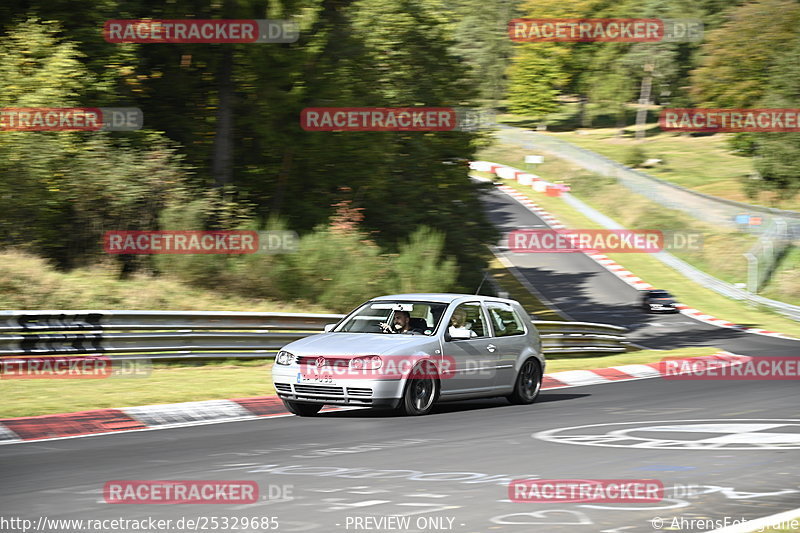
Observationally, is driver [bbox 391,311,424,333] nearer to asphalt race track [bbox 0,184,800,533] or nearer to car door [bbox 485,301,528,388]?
asphalt race track [bbox 0,184,800,533]

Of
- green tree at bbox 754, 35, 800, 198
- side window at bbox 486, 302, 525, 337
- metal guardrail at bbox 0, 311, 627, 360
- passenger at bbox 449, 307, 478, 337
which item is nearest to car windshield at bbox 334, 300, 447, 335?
passenger at bbox 449, 307, 478, 337

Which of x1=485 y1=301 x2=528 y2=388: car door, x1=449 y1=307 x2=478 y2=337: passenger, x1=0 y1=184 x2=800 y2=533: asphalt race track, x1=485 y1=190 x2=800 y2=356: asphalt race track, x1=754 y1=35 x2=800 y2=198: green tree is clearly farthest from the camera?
x1=754 y1=35 x2=800 y2=198: green tree

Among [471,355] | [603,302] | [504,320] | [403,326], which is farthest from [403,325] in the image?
[603,302]

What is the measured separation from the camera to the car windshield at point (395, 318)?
12.9 meters

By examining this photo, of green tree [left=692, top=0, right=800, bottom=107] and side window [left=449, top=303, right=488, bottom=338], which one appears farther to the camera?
green tree [left=692, top=0, right=800, bottom=107]

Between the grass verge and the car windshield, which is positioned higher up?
the car windshield

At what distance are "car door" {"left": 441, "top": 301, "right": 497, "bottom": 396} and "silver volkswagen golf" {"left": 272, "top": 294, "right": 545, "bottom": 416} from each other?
12 mm

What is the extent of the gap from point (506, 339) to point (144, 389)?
4886 mm

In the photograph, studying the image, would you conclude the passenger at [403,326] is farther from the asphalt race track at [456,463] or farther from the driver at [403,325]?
the asphalt race track at [456,463]

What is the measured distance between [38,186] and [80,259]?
178 centimetres

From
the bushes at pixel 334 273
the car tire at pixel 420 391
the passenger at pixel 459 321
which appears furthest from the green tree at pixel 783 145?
the car tire at pixel 420 391

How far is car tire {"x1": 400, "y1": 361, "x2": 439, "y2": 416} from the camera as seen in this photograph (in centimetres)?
1212

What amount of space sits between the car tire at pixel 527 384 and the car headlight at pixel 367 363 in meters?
2.85

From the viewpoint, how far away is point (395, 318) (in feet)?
42.4
